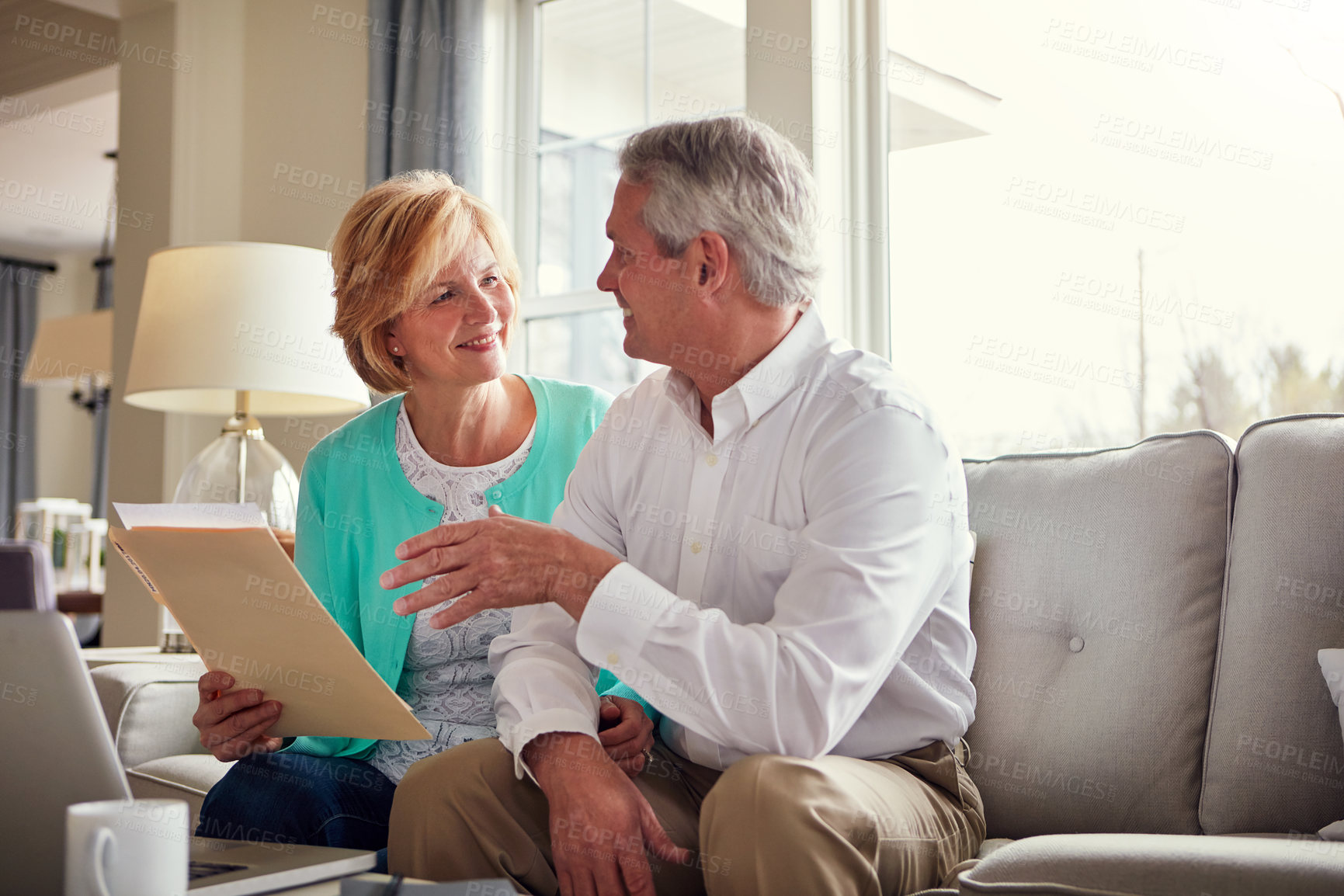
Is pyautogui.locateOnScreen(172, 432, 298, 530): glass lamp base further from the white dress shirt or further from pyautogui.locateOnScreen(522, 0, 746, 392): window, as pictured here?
the white dress shirt

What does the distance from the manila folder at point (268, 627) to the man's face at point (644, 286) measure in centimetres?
54

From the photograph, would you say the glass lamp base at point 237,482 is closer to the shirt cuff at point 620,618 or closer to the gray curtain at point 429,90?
the gray curtain at point 429,90

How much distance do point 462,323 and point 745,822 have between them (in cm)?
97

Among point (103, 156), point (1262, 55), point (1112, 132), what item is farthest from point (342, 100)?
point (103, 156)

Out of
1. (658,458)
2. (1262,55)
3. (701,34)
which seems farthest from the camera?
(701,34)

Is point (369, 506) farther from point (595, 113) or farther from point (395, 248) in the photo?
point (595, 113)

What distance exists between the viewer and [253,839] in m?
1.48

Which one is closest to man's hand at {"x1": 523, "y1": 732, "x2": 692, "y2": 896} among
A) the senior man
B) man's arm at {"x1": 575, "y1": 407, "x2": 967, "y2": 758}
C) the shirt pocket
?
the senior man

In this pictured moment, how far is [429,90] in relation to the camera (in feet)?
10.2

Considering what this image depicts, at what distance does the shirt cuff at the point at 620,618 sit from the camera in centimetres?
117

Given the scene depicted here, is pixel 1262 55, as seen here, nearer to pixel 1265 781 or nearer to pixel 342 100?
pixel 1265 781

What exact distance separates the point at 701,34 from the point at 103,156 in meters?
5.24

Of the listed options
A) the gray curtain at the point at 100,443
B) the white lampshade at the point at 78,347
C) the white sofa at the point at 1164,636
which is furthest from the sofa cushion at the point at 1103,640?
the gray curtain at the point at 100,443

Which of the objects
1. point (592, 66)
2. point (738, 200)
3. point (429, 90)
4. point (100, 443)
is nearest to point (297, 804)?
point (738, 200)
